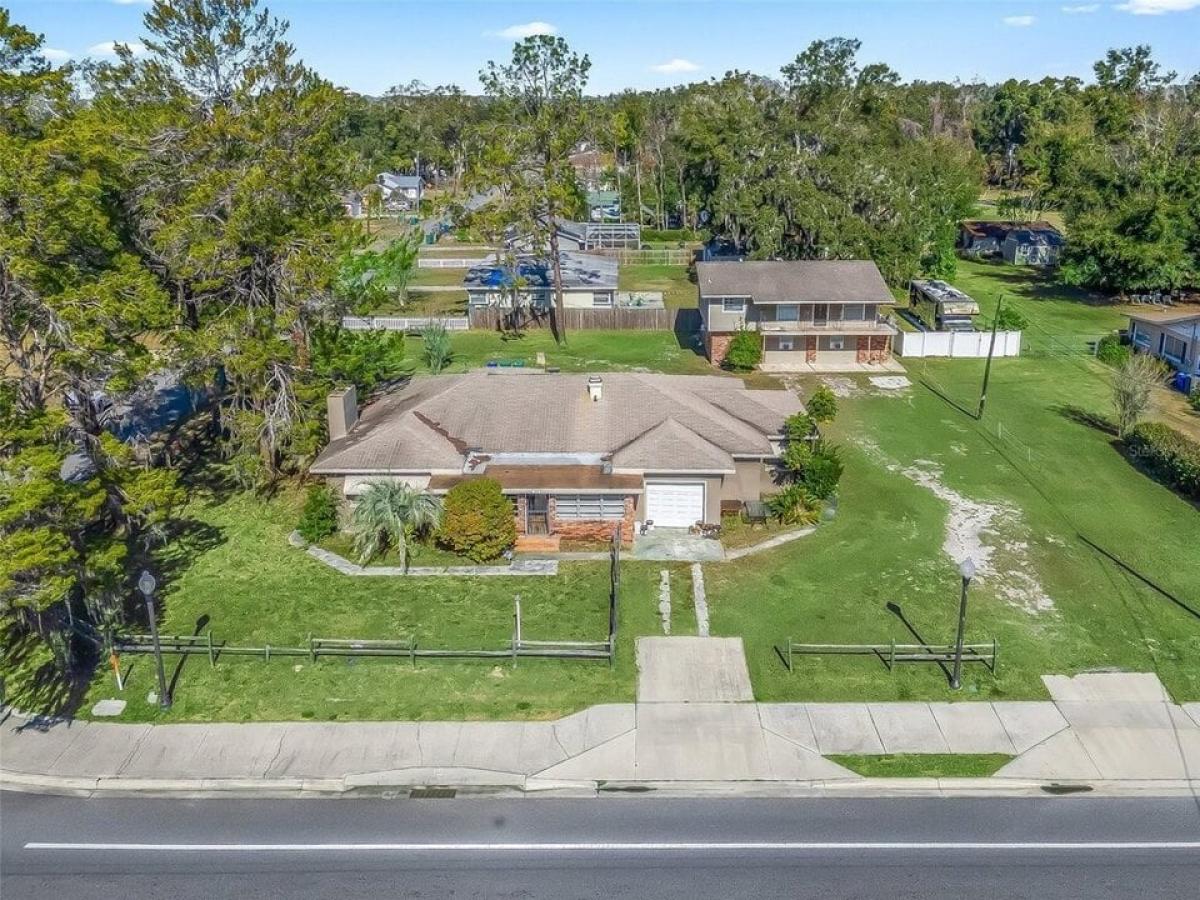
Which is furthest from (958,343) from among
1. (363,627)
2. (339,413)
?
(363,627)

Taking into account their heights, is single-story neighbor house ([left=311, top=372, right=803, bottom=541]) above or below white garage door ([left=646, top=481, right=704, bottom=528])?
above

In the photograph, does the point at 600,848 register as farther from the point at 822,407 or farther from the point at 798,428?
the point at 822,407

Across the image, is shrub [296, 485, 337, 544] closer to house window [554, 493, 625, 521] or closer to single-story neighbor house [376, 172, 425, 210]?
→ house window [554, 493, 625, 521]

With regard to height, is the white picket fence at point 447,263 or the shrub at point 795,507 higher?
the white picket fence at point 447,263

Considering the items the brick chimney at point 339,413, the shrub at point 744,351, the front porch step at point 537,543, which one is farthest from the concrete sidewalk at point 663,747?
the shrub at point 744,351

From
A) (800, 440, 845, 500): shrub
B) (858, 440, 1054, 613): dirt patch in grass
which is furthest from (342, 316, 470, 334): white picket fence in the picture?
(858, 440, 1054, 613): dirt patch in grass

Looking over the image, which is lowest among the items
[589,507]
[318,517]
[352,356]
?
[318,517]

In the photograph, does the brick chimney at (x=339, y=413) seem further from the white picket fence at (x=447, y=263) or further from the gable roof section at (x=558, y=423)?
the white picket fence at (x=447, y=263)
